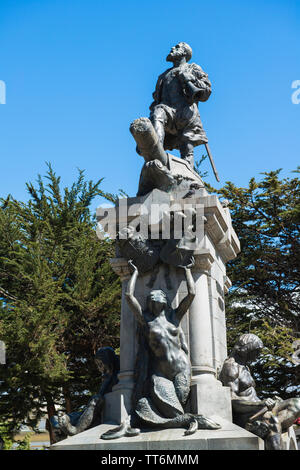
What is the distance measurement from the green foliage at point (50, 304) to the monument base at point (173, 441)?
905 cm

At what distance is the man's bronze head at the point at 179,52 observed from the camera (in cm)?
834

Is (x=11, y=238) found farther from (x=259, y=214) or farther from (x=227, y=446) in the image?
(x=227, y=446)

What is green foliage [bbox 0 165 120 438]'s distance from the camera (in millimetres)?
14023

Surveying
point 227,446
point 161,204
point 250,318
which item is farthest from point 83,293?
point 227,446

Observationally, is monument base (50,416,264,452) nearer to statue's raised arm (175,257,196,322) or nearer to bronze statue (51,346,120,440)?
bronze statue (51,346,120,440)

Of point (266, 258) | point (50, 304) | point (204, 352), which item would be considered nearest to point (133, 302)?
point (204, 352)

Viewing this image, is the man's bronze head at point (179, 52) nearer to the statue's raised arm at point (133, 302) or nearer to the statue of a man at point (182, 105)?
the statue of a man at point (182, 105)

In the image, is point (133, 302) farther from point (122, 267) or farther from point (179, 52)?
point (179, 52)

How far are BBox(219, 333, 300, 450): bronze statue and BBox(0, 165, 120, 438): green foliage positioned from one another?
889 centimetres

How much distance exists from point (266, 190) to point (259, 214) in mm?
819

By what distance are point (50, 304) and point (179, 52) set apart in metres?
8.40

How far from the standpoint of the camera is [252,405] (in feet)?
17.2

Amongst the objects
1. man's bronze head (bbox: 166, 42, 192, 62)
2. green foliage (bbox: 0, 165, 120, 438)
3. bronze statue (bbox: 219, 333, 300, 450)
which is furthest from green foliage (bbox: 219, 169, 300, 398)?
bronze statue (bbox: 219, 333, 300, 450)

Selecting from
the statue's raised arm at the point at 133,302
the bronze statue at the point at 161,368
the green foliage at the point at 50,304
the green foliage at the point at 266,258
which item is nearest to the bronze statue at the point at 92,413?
the bronze statue at the point at 161,368
